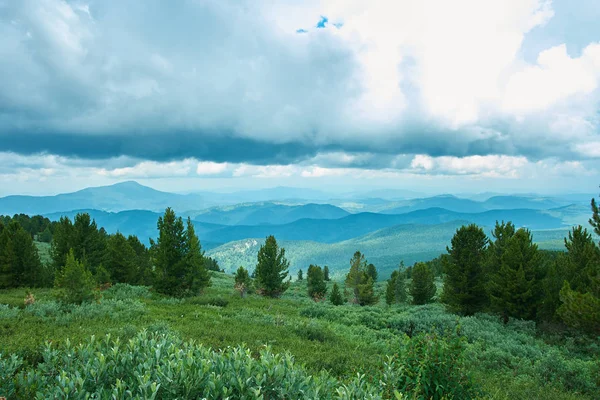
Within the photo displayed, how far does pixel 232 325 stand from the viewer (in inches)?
590

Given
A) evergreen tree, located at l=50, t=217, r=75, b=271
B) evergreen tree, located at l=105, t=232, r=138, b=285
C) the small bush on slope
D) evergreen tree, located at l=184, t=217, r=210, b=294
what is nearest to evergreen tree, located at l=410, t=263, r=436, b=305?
evergreen tree, located at l=184, t=217, r=210, b=294

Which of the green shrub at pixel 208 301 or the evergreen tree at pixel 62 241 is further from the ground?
the evergreen tree at pixel 62 241

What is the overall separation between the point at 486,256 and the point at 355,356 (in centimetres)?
2272

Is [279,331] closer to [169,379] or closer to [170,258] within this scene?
[169,379]

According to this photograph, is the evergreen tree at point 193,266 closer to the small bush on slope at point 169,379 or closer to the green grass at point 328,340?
the green grass at point 328,340

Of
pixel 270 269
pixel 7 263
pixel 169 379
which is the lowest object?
pixel 270 269

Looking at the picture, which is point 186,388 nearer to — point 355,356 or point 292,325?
point 355,356

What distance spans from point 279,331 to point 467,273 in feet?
67.6

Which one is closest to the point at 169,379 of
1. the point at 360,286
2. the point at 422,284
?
the point at 422,284

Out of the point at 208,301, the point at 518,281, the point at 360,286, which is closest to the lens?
the point at 518,281

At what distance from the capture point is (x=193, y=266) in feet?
89.9

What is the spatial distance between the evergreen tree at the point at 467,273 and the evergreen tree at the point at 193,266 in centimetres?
2130

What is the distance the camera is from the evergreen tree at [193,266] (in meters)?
27.2

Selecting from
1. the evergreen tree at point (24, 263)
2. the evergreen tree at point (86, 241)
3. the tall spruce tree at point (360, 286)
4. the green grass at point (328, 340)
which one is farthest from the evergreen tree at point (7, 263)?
the tall spruce tree at point (360, 286)
